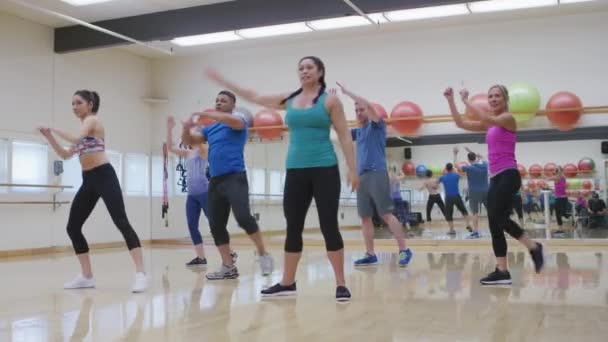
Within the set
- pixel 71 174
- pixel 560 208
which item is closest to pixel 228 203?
pixel 71 174

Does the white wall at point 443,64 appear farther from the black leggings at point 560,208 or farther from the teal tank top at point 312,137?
the teal tank top at point 312,137

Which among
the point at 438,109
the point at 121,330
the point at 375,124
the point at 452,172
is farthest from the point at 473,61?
the point at 121,330

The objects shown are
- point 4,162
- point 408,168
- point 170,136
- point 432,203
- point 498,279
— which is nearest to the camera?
point 498,279

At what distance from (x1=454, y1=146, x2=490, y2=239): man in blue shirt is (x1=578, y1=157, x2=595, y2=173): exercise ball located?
1.60 meters

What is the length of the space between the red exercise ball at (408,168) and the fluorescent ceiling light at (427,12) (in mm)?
2253

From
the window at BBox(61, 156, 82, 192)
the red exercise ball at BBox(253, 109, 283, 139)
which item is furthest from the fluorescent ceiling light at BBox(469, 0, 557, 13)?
the window at BBox(61, 156, 82, 192)

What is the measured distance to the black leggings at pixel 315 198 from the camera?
3129 millimetres

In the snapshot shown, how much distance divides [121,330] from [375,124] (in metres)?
3.12

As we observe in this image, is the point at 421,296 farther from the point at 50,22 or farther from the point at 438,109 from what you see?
the point at 50,22

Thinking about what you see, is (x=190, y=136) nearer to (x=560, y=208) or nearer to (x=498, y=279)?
(x=498, y=279)

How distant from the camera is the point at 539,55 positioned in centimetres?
822

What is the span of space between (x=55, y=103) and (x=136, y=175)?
202 cm

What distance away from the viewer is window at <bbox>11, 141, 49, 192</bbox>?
26.8ft

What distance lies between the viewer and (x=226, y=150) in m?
4.03
